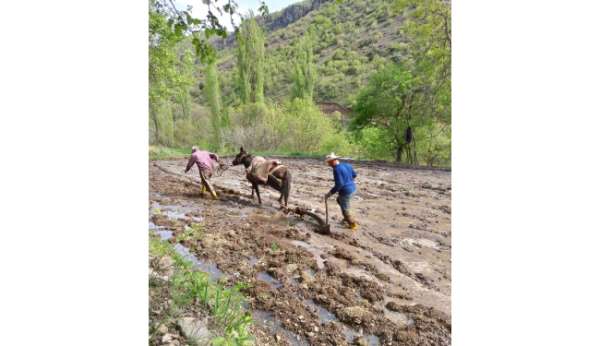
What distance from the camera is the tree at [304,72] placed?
296 centimetres

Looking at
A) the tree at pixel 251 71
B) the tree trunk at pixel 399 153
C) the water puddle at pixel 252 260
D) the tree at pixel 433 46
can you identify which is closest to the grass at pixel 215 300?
the water puddle at pixel 252 260

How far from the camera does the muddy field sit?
2324mm

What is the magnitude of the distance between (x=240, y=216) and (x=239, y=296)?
0.71 meters

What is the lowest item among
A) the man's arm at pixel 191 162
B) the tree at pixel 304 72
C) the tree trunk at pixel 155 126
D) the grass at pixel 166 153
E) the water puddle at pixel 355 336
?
the water puddle at pixel 355 336

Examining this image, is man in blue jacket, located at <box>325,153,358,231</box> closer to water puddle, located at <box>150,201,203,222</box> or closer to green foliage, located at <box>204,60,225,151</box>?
green foliage, located at <box>204,60,225,151</box>

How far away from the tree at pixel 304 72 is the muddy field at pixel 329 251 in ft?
1.92

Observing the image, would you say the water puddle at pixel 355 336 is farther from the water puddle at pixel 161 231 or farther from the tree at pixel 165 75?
the tree at pixel 165 75

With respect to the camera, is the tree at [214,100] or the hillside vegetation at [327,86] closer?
the hillside vegetation at [327,86]

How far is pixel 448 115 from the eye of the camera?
9.18 ft

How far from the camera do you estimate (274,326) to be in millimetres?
2303

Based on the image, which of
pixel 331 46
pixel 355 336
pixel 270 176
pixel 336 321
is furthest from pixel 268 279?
pixel 331 46

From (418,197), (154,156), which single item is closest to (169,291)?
(154,156)

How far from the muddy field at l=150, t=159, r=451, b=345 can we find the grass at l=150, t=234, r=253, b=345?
3.3 inches

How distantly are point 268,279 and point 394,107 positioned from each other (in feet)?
5.64
